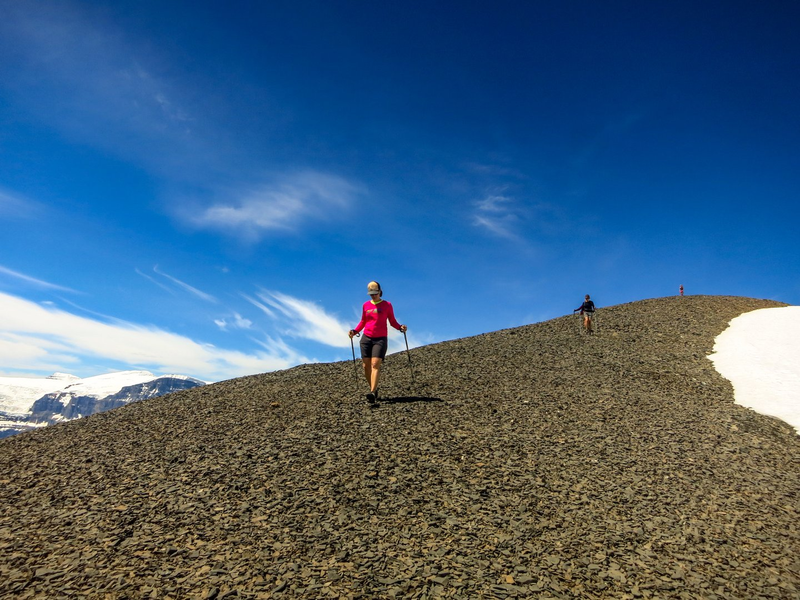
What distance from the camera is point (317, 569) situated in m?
5.59

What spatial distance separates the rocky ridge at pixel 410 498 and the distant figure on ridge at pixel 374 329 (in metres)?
1.27

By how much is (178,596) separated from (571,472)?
671 cm

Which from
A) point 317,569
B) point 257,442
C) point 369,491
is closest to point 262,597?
point 317,569

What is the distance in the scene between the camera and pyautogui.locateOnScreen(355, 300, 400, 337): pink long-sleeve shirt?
1165 cm

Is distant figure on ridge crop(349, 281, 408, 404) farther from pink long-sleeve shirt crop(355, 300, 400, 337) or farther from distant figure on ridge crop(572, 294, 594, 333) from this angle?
A: distant figure on ridge crop(572, 294, 594, 333)

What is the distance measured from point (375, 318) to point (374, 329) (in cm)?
30

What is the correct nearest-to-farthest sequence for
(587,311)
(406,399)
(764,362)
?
(406,399) → (764,362) → (587,311)

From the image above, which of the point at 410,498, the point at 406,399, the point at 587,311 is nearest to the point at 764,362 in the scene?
the point at 587,311

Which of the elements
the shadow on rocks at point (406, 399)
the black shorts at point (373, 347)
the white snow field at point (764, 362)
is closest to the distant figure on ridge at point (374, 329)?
the black shorts at point (373, 347)

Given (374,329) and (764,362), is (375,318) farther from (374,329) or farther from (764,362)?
(764,362)

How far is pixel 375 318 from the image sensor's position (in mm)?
11711

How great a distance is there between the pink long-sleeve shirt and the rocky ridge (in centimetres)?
210

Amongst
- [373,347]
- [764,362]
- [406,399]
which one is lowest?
[406,399]

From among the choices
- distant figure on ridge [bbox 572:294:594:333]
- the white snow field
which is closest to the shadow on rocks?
the white snow field
